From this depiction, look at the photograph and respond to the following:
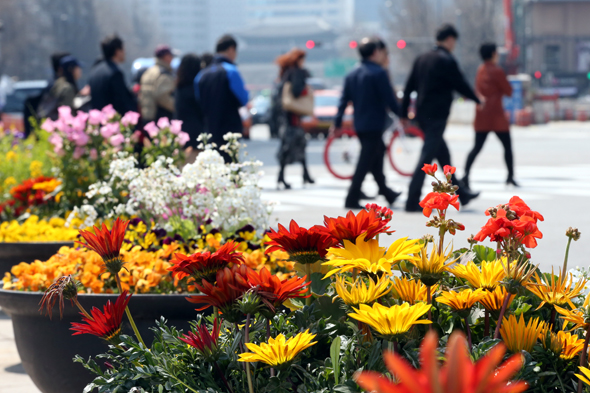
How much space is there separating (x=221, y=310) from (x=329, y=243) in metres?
0.32

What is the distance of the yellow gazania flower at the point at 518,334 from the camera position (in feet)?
6.08

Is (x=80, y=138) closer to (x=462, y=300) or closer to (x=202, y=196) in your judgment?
(x=202, y=196)

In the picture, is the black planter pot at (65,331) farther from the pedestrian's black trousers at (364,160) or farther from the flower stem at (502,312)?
the pedestrian's black trousers at (364,160)

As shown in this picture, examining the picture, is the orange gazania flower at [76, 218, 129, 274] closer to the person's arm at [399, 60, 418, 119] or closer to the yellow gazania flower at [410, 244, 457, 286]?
the yellow gazania flower at [410, 244, 457, 286]

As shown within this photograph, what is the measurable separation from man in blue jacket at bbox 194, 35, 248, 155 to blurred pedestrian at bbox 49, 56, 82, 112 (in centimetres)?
275

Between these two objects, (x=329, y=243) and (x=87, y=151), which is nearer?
(x=329, y=243)

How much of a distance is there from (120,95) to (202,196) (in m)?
4.56

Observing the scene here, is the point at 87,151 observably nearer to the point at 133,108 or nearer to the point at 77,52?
the point at 133,108

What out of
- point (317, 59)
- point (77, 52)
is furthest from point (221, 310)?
point (317, 59)

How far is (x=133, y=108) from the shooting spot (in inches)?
314

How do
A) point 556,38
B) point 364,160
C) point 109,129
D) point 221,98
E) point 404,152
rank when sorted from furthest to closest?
point 556,38, point 404,152, point 364,160, point 221,98, point 109,129

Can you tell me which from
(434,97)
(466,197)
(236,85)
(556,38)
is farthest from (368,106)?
(556,38)

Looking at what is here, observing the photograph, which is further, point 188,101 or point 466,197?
point 466,197

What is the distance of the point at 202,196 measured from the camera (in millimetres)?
3695
